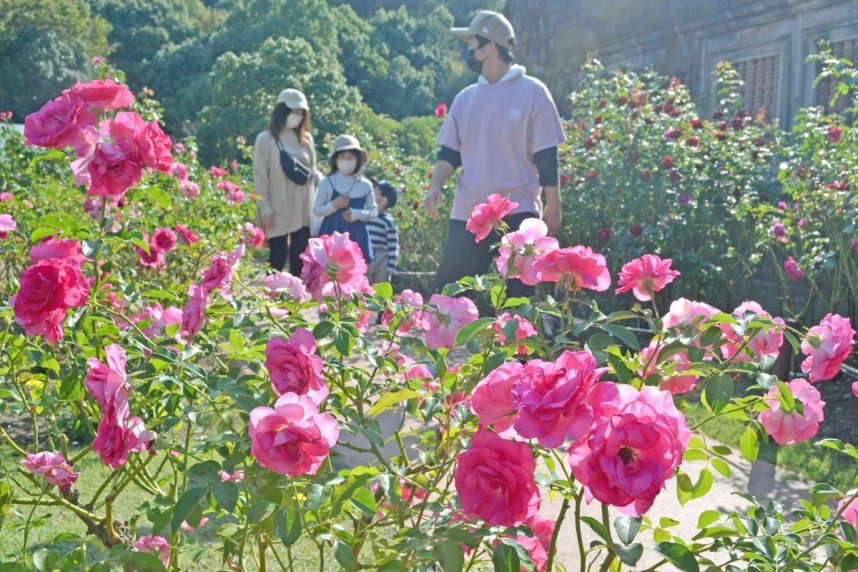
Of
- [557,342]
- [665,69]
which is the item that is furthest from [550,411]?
[665,69]

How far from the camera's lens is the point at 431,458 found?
78.8 inches

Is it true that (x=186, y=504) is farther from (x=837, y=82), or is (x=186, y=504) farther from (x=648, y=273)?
(x=837, y=82)

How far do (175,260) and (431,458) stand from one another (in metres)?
4.95

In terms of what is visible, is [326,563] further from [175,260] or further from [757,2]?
[757,2]

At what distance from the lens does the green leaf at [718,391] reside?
5.20ft

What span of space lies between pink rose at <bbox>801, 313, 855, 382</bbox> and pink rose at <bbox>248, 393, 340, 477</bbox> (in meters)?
0.86

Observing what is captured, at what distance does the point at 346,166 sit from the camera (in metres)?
7.27

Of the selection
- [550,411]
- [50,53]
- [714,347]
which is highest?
[550,411]

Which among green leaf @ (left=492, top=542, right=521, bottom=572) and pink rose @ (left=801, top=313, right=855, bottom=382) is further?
pink rose @ (left=801, top=313, right=855, bottom=382)

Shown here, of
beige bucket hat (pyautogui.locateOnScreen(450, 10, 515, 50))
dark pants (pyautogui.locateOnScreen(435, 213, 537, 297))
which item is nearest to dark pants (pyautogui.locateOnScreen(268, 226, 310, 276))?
dark pants (pyautogui.locateOnScreen(435, 213, 537, 297))

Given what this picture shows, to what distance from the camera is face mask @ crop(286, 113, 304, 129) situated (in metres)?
6.94

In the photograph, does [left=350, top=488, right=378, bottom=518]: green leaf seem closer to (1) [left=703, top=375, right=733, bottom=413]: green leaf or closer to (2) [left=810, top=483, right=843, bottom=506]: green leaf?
(1) [left=703, top=375, right=733, bottom=413]: green leaf

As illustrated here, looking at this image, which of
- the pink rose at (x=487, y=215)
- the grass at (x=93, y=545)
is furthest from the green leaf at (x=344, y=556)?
the grass at (x=93, y=545)

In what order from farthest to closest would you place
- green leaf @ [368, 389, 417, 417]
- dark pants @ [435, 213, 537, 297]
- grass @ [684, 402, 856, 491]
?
dark pants @ [435, 213, 537, 297], grass @ [684, 402, 856, 491], green leaf @ [368, 389, 417, 417]
